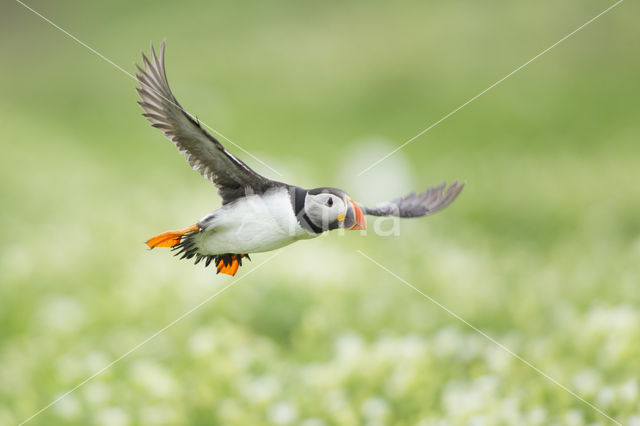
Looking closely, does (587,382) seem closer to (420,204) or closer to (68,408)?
(420,204)

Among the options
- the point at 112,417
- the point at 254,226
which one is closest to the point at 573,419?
the point at 112,417

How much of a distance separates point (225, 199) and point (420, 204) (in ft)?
Result: 2.09

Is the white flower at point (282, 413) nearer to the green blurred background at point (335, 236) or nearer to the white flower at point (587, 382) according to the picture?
the green blurred background at point (335, 236)

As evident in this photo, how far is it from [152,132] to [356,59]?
3391 millimetres

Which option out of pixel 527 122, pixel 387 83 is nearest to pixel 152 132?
pixel 387 83

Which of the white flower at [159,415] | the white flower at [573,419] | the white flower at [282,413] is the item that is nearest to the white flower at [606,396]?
the white flower at [573,419]

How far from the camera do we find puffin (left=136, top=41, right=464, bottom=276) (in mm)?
1221

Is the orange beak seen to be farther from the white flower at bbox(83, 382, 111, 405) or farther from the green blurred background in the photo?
the white flower at bbox(83, 382, 111, 405)

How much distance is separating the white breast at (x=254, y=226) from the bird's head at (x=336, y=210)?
85mm

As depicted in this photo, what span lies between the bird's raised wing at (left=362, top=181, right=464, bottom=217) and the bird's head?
373mm

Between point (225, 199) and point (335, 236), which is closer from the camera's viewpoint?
point (225, 199)

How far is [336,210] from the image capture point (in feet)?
3.68

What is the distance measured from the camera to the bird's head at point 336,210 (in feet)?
3.68

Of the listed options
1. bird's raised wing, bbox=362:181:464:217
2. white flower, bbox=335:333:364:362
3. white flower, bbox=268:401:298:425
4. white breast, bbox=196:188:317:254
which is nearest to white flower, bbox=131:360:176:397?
white flower, bbox=268:401:298:425
